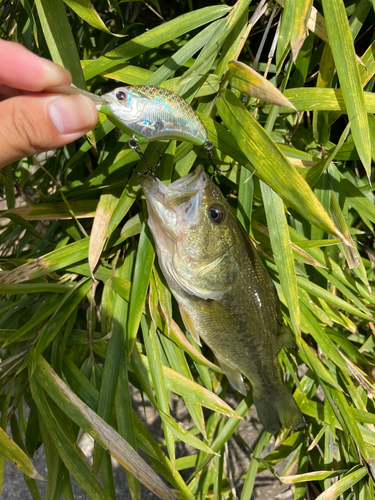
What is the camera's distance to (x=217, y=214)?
3.26 ft

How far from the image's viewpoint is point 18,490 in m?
2.20

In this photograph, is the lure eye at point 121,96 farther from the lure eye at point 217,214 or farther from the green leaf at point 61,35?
the lure eye at point 217,214

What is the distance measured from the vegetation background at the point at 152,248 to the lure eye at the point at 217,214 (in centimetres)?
12

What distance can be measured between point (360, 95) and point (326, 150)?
40cm

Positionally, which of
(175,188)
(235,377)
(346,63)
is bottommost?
(235,377)

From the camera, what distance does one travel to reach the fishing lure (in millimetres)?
734

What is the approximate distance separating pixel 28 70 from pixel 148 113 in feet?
0.80

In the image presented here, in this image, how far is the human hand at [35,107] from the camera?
71 cm

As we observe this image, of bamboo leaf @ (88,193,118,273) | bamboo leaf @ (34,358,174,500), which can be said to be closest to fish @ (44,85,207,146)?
bamboo leaf @ (88,193,118,273)

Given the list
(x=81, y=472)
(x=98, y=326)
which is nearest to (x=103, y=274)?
(x=98, y=326)

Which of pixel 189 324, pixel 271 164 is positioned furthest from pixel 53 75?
pixel 189 324

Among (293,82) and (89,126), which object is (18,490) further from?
(293,82)

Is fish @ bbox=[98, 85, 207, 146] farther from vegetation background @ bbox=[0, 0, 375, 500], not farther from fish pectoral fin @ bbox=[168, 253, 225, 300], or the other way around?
fish pectoral fin @ bbox=[168, 253, 225, 300]

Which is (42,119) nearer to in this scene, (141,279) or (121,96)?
(121,96)
